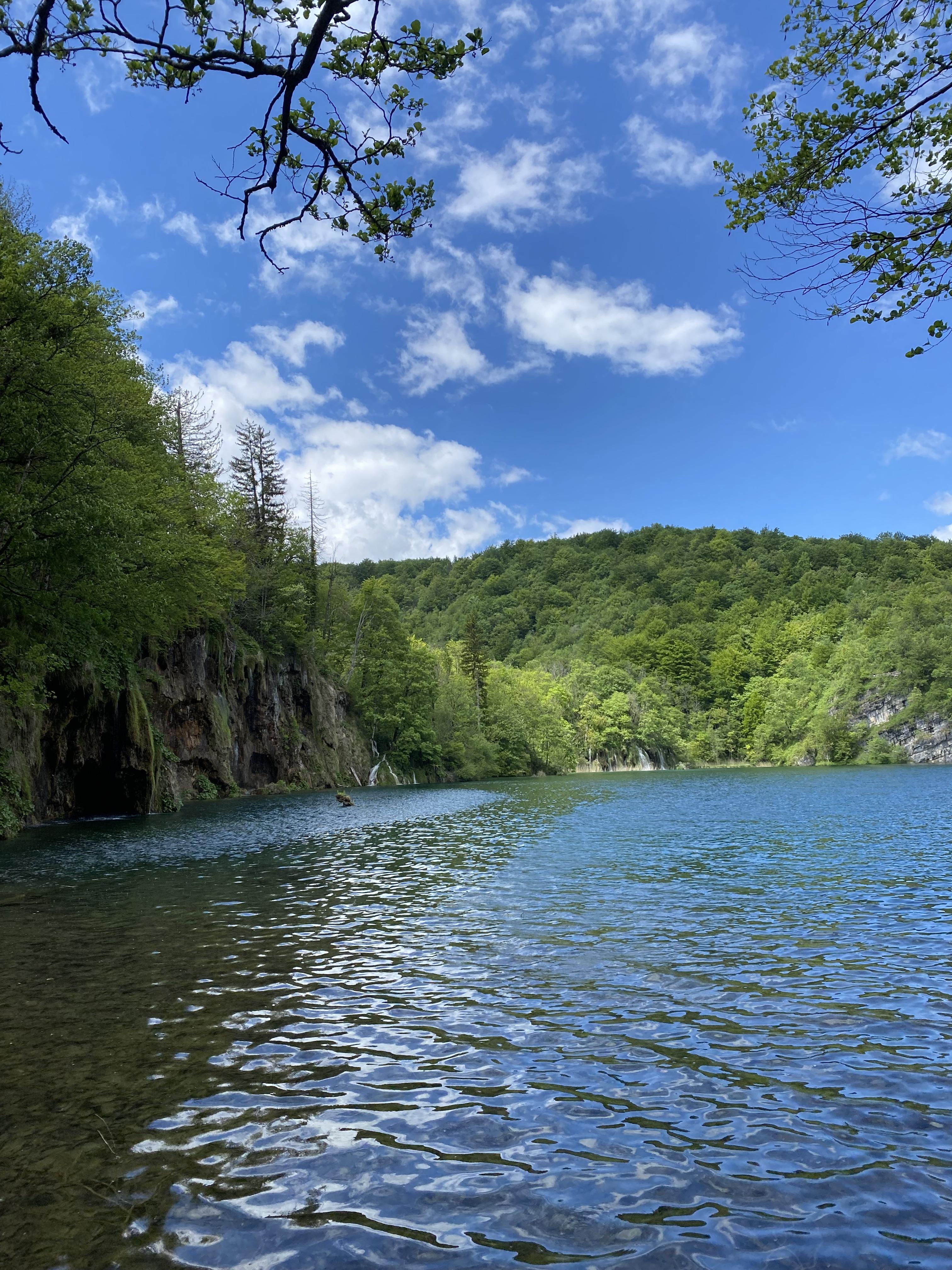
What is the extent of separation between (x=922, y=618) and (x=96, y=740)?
119 metres

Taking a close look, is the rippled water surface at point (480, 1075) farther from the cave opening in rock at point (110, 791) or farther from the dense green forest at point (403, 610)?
the cave opening in rock at point (110, 791)

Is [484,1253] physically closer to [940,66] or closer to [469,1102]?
[469,1102]

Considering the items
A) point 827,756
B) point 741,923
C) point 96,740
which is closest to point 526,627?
point 827,756

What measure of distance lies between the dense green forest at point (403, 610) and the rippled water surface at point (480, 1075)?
12174mm

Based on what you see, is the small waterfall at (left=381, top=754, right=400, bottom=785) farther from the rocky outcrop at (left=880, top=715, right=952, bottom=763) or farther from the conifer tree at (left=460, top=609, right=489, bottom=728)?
the rocky outcrop at (left=880, top=715, right=952, bottom=763)

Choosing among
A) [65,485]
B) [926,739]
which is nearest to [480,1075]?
[65,485]

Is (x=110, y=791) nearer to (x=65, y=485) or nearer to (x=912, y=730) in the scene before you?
(x=65, y=485)

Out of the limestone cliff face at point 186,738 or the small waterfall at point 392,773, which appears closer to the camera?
the limestone cliff face at point 186,738

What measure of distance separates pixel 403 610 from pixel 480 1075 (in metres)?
175

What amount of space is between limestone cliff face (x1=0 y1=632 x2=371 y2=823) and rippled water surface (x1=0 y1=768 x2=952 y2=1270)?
15.8m

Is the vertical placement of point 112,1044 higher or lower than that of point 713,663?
lower

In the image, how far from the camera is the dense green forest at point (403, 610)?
2173 centimetres

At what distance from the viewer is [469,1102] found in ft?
19.0

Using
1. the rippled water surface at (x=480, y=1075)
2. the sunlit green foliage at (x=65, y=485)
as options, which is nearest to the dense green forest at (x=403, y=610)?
the sunlit green foliage at (x=65, y=485)
